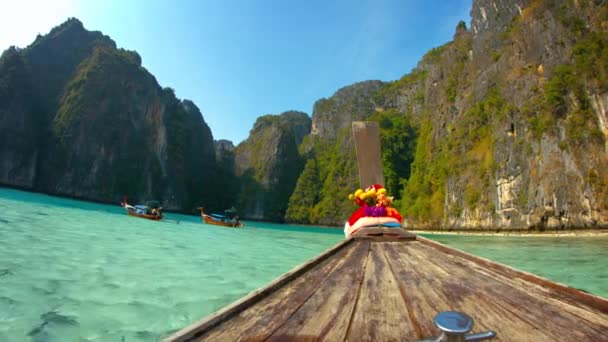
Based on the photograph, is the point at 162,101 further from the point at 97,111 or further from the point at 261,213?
the point at 261,213

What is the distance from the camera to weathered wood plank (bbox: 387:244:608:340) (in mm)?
1390

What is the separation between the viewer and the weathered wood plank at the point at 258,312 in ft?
4.42

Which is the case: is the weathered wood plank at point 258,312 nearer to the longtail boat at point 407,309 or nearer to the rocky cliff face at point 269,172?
the longtail boat at point 407,309

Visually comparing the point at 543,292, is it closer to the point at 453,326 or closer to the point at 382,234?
the point at 453,326

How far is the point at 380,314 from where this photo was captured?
1.57 metres

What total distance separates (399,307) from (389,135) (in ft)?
226

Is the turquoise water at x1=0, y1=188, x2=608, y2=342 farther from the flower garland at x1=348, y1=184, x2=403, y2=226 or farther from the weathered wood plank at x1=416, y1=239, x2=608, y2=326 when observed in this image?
the weathered wood plank at x1=416, y1=239, x2=608, y2=326

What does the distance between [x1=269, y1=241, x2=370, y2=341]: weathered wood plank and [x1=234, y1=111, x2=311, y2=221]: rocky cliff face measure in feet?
274

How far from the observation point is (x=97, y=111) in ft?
219

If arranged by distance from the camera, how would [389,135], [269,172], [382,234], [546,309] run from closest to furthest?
[546,309], [382,234], [389,135], [269,172]

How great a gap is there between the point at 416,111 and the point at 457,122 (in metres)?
32.7

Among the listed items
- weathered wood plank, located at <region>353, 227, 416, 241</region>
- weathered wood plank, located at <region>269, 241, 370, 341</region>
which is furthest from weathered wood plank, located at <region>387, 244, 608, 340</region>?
weathered wood plank, located at <region>353, 227, 416, 241</region>

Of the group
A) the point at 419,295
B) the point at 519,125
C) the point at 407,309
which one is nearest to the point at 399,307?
the point at 407,309

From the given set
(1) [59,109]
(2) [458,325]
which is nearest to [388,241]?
(2) [458,325]
